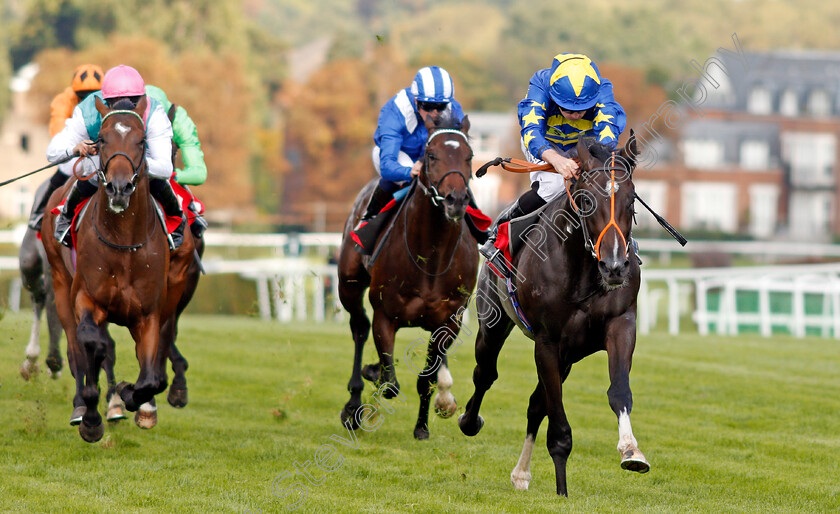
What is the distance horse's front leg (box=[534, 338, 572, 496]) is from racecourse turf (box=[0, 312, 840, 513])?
0.70ft

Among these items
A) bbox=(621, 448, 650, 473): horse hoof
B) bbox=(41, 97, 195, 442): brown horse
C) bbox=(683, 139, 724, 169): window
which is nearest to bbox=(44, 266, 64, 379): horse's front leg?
bbox=(41, 97, 195, 442): brown horse

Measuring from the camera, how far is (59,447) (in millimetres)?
7188

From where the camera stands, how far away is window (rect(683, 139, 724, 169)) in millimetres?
58469

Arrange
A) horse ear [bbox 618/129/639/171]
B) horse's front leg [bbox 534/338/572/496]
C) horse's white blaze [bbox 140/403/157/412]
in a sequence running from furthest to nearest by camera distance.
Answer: horse's white blaze [bbox 140/403/157/412], horse's front leg [bbox 534/338/572/496], horse ear [bbox 618/129/639/171]

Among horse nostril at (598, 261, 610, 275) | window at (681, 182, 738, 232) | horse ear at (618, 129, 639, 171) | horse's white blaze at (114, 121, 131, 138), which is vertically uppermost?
window at (681, 182, 738, 232)

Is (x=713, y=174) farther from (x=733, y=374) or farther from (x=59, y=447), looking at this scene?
(x=59, y=447)

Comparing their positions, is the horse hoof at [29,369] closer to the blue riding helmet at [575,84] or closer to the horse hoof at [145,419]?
the horse hoof at [145,419]

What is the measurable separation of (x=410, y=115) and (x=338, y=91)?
150ft

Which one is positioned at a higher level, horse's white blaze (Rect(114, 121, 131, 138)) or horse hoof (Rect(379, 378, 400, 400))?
horse's white blaze (Rect(114, 121, 131, 138))

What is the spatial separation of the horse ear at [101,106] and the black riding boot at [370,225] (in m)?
1.88

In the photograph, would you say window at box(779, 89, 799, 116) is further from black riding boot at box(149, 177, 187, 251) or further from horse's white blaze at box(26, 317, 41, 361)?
black riding boot at box(149, 177, 187, 251)

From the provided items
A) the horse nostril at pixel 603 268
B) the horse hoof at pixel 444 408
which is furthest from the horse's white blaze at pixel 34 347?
the horse nostril at pixel 603 268

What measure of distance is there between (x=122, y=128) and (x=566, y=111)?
2479 millimetres

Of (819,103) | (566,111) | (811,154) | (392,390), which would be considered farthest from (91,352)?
(819,103)
